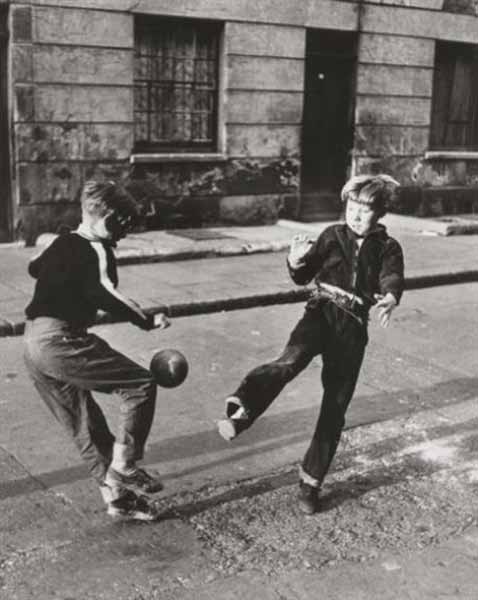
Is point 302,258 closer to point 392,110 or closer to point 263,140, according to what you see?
point 263,140

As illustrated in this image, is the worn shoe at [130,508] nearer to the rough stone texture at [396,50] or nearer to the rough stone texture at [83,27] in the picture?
the rough stone texture at [83,27]

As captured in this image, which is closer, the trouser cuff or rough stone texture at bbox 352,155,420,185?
the trouser cuff

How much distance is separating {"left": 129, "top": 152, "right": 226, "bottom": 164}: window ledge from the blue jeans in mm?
8188

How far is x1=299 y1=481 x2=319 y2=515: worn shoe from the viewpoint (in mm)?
4285

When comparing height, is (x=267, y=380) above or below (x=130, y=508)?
above

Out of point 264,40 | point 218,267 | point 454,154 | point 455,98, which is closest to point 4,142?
point 218,267

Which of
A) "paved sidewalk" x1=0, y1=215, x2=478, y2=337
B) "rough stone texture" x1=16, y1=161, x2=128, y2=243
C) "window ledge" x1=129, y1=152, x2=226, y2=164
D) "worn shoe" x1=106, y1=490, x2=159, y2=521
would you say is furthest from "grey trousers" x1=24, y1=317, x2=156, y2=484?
"window ledge" x1=129, y1=152, x2=226, y2=164

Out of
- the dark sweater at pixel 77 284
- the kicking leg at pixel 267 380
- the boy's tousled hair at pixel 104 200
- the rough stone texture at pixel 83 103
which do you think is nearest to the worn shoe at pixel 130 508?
the kicking leg at pixel 267 380

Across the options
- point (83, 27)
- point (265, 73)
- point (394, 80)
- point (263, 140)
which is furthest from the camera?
point (394, 80)

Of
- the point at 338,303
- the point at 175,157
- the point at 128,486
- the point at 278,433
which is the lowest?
the point at 278,433

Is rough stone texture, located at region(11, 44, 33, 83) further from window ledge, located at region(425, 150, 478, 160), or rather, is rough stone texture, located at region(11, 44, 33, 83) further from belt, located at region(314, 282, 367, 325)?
belt, located at region(314, 282, 367, 325)

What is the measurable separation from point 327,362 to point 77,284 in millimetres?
1313

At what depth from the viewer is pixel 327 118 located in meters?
14.4

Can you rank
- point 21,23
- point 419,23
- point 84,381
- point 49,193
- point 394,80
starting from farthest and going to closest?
point 419,23 < point 394,80 < point 49,193 < point 21,23 < point 84,381
